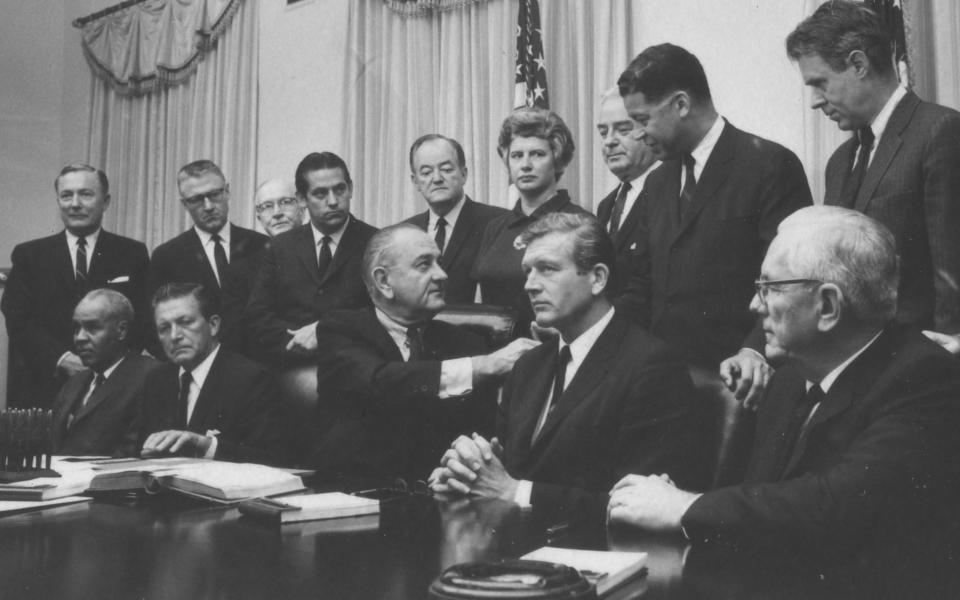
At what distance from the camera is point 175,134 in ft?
27.9

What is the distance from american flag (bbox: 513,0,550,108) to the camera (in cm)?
557

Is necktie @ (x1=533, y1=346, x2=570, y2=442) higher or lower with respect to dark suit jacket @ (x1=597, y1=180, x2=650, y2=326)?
lower

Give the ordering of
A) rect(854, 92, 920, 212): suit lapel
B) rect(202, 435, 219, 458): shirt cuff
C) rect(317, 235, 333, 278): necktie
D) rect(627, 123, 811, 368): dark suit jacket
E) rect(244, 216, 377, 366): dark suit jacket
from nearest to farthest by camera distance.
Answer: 1. rect(854, 92, 920, 212): suit lapel
2. rect(627, 123, 811, 368): dark suit jacket
3. rect(202, 435, 219, 458): shirt cuff
4. rect(244, 216, 377, 366): dark suit jacket
5. rect(317, 235, 333, 278): necktie

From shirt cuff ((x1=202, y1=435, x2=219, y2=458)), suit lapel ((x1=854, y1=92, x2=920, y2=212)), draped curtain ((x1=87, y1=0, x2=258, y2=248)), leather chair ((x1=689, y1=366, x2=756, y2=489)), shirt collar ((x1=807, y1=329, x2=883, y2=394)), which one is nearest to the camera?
shirt collar ((x1=807, y1=329, x2=883, y2=394))

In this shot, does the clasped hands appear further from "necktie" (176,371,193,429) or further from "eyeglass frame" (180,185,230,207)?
"eyeglass frame" (180,185,230,207)

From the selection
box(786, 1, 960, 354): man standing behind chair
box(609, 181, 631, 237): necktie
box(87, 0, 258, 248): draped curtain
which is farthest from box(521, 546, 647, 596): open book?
box(87, 0, 258, 248): draped curtain

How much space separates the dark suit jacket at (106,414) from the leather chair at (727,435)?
7.82ft

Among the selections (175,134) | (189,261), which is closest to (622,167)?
(189,261)

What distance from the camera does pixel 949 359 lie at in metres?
1.88

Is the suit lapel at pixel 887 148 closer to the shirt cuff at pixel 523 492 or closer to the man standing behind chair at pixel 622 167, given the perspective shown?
the man standing behind chair at pixel 622 167

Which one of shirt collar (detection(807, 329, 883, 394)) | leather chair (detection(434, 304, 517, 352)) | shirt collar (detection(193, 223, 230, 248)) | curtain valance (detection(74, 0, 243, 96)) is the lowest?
shirt collar (detection(807, 329, 883, 394))

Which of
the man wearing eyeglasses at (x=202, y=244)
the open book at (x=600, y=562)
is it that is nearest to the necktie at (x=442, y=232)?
the man wearing eyeglasses at (x=202, y=244)

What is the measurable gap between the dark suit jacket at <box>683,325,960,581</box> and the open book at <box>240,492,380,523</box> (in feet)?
2.17

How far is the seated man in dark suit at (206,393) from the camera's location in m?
3.59
